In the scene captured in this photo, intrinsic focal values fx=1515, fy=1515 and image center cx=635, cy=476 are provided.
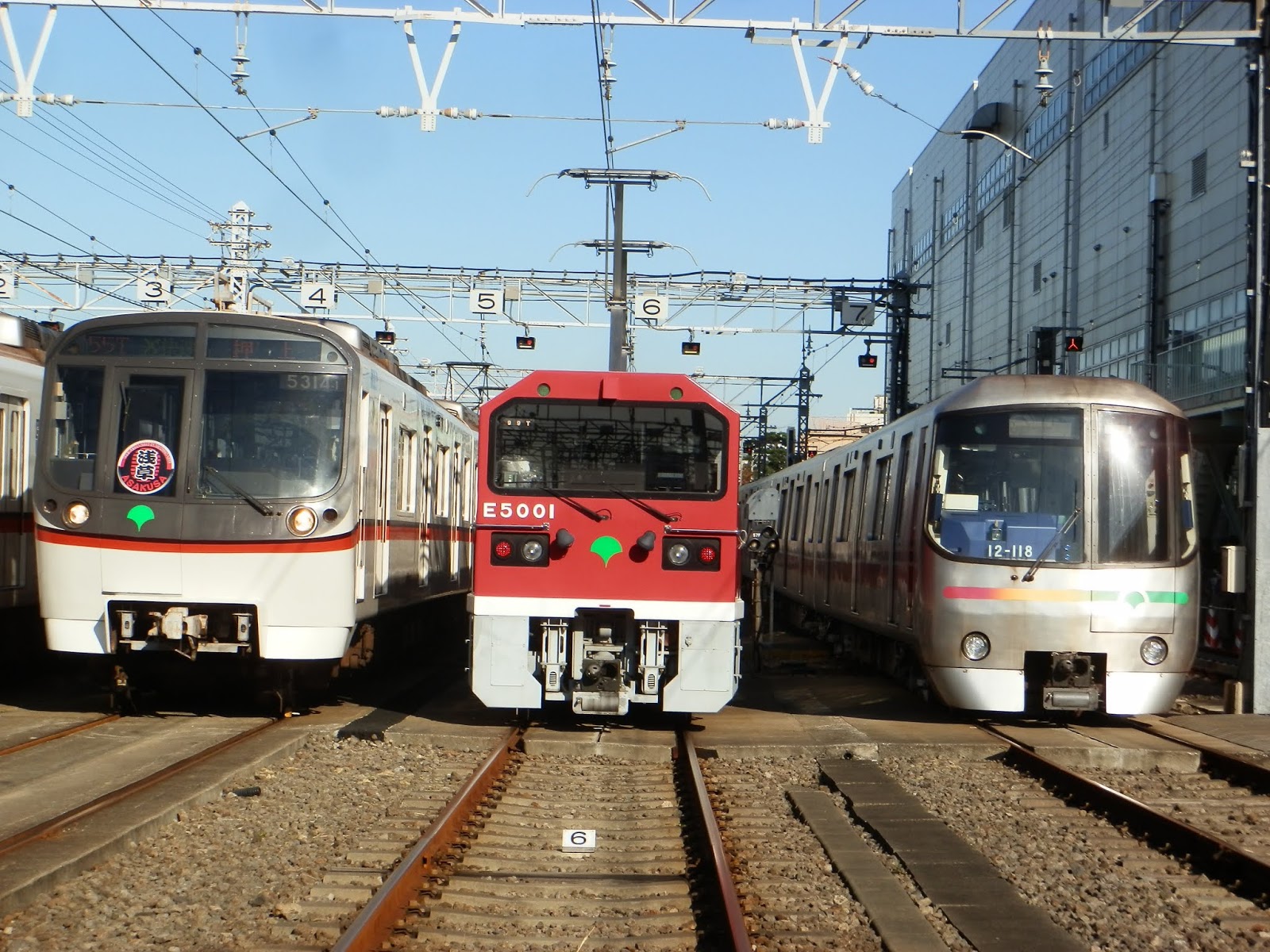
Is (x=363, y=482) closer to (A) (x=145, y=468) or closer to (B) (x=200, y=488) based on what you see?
(B) (x=200, y=488)

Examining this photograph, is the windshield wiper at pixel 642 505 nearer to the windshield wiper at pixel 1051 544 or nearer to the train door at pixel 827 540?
the windshield wiper at pixel 1051 544

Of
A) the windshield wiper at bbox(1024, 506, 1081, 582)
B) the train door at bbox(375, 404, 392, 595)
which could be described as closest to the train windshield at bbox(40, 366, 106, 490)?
the train door at bbox(375, 404, 392, 595)

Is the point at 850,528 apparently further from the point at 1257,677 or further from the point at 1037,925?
the point at 1037,925

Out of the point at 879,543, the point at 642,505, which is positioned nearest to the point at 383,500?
the point at 642,505

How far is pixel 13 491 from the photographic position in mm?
13461

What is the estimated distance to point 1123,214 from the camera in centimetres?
3092

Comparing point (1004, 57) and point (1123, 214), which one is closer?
point (1123, 214)

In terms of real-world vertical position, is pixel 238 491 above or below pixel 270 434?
below

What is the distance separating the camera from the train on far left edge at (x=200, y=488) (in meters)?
11.0

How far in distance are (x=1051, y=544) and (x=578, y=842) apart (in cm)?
538

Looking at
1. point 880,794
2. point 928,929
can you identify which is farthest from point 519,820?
point 928,929

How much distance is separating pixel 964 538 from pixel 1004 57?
30861mm

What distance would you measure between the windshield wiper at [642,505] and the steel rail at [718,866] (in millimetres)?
1732

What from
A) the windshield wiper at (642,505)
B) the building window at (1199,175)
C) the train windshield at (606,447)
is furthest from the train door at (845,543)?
the building window at (1199,175)
